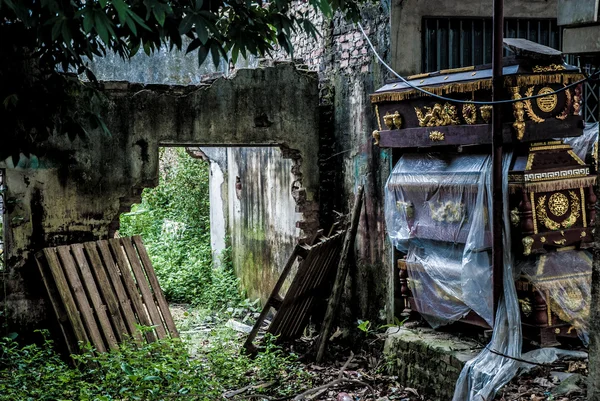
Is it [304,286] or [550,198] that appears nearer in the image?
[550,198]

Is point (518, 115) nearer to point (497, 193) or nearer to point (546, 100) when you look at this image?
point (546, 100)

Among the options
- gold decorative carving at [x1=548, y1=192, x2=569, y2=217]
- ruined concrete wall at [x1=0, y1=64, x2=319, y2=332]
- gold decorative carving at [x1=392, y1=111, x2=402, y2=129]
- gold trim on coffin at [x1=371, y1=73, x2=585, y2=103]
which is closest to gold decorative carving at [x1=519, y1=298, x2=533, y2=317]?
gold decorative carving at [x1=548, y1=192, x2=569, y2=217]

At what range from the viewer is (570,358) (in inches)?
217

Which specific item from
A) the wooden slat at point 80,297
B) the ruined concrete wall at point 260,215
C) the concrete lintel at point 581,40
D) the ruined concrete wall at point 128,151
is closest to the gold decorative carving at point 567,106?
the concrete lintel at point 581,40

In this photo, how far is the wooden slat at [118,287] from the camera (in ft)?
24.1

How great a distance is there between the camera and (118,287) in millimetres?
7391

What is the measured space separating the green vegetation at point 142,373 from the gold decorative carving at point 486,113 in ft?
9.93

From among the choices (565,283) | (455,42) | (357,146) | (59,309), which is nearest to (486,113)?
(565,283)

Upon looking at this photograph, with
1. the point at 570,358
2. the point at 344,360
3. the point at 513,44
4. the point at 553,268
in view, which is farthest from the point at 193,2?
the point at 344,360

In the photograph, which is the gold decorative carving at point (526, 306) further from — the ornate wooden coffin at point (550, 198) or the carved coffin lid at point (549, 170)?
the carved coffin lid at point (549, 170)

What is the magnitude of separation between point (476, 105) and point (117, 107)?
156 inches

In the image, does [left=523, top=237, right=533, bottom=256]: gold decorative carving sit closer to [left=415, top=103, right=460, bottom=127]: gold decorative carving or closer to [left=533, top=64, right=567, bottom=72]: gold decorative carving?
[left=415, top=103, right=460, bottom=127]: gold decorative carving

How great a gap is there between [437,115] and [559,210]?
1.35m

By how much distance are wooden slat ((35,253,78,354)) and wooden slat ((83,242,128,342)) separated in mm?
415
